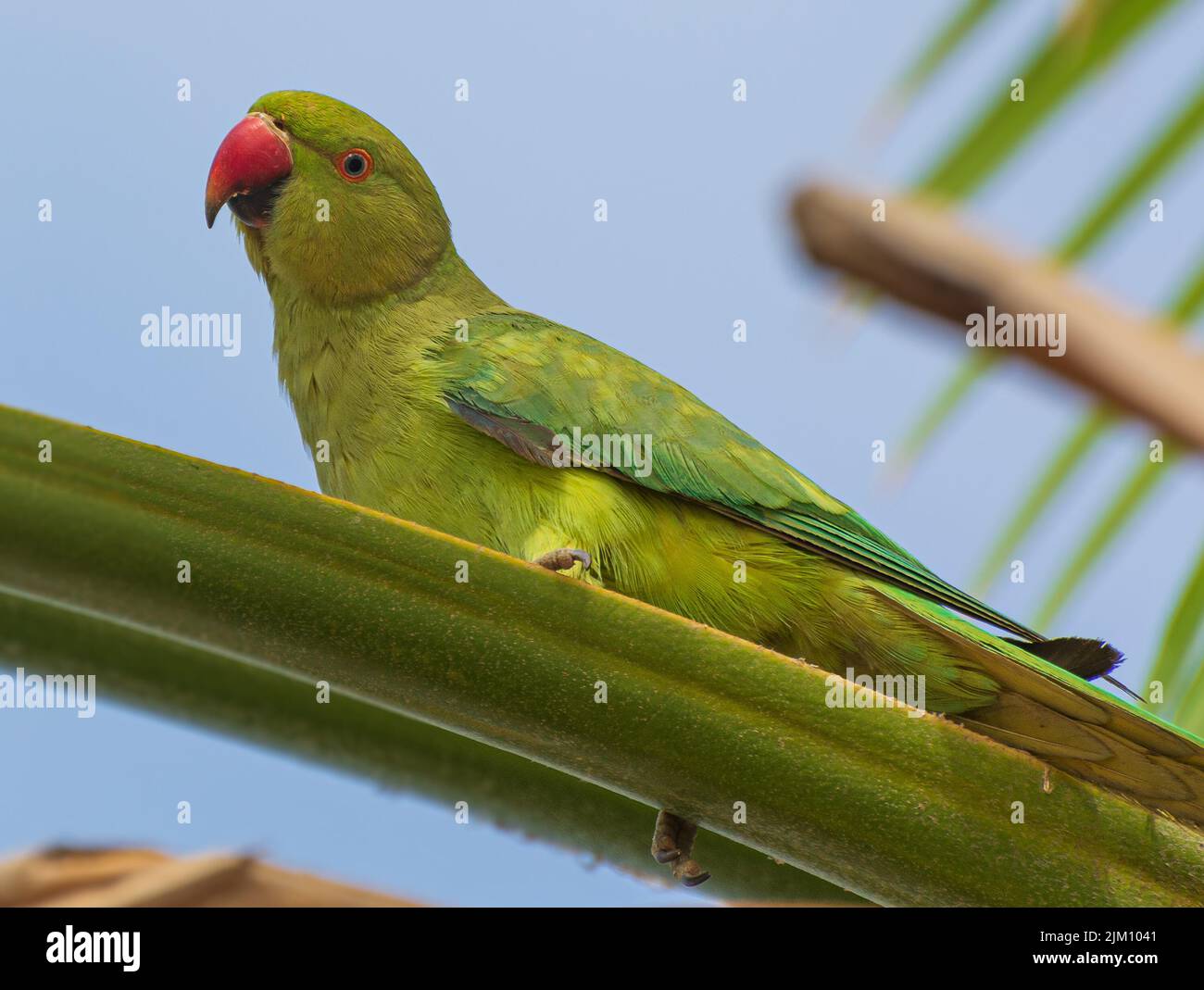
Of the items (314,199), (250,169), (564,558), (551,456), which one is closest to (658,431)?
(551,456)

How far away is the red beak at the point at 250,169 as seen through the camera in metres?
3.92

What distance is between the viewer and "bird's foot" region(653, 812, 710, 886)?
241cm

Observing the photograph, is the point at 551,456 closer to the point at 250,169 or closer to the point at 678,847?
the point at 678,847

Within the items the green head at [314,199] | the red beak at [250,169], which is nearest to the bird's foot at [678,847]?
the green head at [314,199]

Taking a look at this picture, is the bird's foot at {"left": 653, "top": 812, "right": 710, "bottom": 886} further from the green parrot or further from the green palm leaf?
the green palm leaf

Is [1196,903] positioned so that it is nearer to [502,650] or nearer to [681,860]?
[681,860]

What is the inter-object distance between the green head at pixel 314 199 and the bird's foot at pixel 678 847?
89.0 inches

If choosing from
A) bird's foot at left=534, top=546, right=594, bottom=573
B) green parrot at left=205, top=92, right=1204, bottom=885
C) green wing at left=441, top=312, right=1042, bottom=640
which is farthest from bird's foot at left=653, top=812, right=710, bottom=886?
green wing at left=441, top=312, right=1042, bottom=640

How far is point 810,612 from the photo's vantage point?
133 inches

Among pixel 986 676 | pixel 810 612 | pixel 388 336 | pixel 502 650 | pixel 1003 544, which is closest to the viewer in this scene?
pixel 502 650

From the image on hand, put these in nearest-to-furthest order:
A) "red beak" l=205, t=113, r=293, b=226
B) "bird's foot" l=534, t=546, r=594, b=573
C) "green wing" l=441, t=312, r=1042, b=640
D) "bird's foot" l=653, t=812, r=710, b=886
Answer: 1. "bird's foot" l=653, t=812, r=710, b=886
2. "bird's foot" l=534, t=546, r=594, b=573
3. "green wing" l=441, t=312, r=1042, b=640
4. "red beak" l=205, t=113, r=293, b=226
